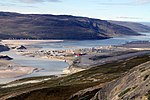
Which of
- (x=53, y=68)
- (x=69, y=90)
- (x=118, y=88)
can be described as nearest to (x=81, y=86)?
(x=69, y=90)

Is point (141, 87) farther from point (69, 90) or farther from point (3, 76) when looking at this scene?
point (3, 76)

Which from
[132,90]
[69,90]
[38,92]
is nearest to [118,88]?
[132,90]

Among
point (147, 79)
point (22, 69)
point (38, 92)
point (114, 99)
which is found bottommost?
point (22, 69)

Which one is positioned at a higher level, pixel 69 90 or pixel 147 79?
pixel 147 79

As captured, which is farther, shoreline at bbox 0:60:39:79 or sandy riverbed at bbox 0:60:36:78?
sandy riverbed at bbox 0:60:36:78

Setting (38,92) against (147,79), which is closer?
(147,79)

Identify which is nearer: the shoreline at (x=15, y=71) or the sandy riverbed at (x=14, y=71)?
the shoreline at (x=15, y=71)

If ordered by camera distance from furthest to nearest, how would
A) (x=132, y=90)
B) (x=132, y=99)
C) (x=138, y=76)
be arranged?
1. (x=138, y=76)
2. (x=132, y=90)
3. (x=132, y=99)

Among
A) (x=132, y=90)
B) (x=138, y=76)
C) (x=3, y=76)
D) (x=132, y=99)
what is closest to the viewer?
(x=132, y=99)

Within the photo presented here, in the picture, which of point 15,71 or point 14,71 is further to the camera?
point 14,71

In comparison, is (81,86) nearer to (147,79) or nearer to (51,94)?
(51,94)
